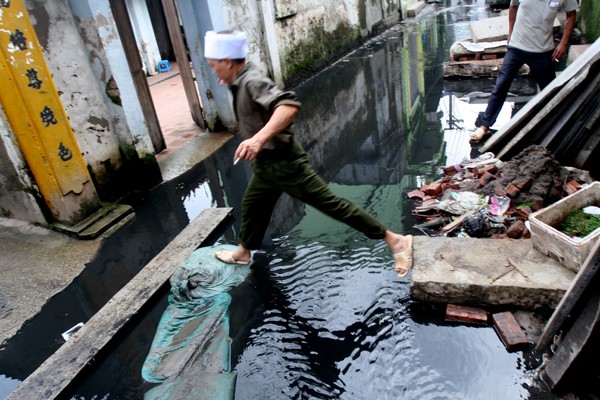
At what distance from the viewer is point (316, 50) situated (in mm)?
11594

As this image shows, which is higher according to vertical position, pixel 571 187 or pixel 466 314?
pixel 571 187

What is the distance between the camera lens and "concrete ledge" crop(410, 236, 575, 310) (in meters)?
2.81

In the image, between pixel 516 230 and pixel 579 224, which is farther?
pixel 516 230

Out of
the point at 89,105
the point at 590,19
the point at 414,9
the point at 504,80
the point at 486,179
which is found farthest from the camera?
the point at 414,9

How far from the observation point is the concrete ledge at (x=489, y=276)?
281 centimetres

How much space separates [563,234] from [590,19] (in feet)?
29.6

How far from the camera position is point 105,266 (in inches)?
163

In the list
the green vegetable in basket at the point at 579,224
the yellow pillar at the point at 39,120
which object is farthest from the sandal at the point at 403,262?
the yellow pillar at the point at 39,120

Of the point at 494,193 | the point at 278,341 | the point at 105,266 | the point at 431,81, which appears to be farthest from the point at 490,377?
the point at 431,81

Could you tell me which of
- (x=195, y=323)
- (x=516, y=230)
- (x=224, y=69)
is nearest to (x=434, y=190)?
(x=516, y=230)

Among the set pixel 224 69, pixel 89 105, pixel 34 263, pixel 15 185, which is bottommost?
pixel 34 263

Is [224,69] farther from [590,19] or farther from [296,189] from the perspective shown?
[590,19]

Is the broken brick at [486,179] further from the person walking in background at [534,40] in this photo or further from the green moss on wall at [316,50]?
the green moss on wall at [316,50]

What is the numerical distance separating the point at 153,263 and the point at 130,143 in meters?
2.13
